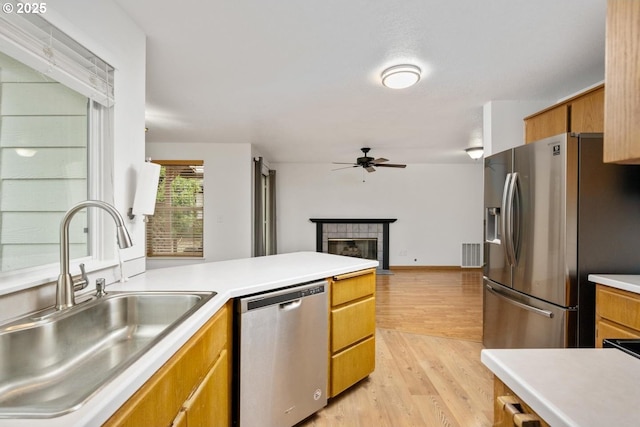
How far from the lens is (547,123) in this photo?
8.21 feet

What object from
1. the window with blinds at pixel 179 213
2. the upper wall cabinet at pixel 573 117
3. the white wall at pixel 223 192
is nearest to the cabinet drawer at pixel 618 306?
the upper wall cabinet at pixel 573 117

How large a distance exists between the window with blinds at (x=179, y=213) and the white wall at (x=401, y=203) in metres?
2.01

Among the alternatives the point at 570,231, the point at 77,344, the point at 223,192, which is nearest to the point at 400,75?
the point at 570,231

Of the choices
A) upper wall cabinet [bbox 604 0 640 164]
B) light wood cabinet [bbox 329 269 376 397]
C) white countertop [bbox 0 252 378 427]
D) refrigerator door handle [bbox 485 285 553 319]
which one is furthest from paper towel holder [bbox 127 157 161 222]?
refrigerator door handle [bbox 485 285 553 319]

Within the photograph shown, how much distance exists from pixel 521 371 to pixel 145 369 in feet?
2.73

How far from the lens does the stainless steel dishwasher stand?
1481mm

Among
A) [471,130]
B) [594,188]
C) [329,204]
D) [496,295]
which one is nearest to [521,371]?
[594,188]

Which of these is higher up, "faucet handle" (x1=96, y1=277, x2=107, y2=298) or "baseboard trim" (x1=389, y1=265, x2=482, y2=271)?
"faucet handle" (x1=96, y1=277, x2=107, y2=298)

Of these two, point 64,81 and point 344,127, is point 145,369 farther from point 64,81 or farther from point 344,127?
point 344,127

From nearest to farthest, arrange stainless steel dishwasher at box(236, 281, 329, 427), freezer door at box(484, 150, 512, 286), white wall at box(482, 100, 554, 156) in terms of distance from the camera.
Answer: stainless steel dishwasher at box(236, 281, 329, 427) < freezer door at box(484, 150, 512, 286) < white wall at box(482, 100, 554, 156)

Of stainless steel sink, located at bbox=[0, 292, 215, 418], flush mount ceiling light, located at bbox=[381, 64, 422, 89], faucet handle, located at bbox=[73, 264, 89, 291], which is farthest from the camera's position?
flush mount ceiling light, located at bbox=[381, 64, 422, 89]

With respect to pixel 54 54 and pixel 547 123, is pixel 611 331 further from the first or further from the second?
pixel 54 54

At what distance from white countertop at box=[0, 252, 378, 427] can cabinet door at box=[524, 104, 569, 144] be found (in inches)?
71.1

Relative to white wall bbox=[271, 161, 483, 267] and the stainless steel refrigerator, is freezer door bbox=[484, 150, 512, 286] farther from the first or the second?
white wall bbox=[271, 161, 483, 267]
